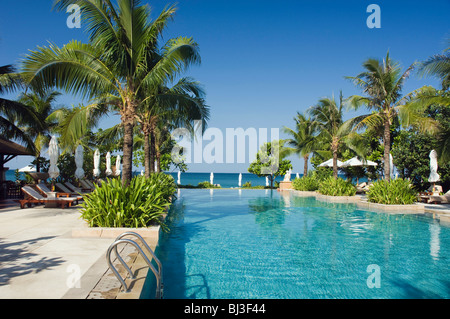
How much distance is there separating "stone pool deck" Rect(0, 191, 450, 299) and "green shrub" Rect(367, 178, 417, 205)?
10.9 m

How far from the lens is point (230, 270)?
5344 mm

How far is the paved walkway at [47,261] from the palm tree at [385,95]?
41.4 feet

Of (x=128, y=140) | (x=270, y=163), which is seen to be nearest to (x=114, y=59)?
(x=128, y=140)

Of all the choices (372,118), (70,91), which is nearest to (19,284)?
(70,91)

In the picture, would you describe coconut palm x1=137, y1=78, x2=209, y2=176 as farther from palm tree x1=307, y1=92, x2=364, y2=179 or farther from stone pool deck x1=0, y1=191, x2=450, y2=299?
palm tree x1=307, y1=92, x2=364, y2=179

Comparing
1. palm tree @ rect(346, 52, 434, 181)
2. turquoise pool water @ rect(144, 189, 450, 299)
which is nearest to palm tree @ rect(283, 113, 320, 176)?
palm tree @ rect(346, 52, 434, 181)

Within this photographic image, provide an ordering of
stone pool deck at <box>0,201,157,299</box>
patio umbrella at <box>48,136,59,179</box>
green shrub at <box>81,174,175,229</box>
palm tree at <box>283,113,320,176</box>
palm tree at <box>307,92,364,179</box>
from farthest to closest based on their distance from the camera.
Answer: palm tree at <box>283,113,320,176</box>, palm tree at <box>307,92,364,179</box>, patio umbrella at <box>48,136,59,179</box>, green shrub at <box>81,174,175,229</box>, stone pool deck at <box>0,201,157,299</box>

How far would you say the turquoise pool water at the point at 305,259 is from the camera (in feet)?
14.9

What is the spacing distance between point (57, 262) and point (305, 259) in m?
4.38

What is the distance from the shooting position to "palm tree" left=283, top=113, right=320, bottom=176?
2460cm

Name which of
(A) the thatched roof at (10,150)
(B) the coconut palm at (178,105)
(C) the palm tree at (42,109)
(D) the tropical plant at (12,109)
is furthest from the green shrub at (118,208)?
(C) the palm tree at (42,109)

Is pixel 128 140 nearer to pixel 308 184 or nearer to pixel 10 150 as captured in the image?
pixel 10 150

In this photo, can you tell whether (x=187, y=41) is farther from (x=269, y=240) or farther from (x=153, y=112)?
(x=269, y=240)

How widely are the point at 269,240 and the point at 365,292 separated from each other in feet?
10.8
